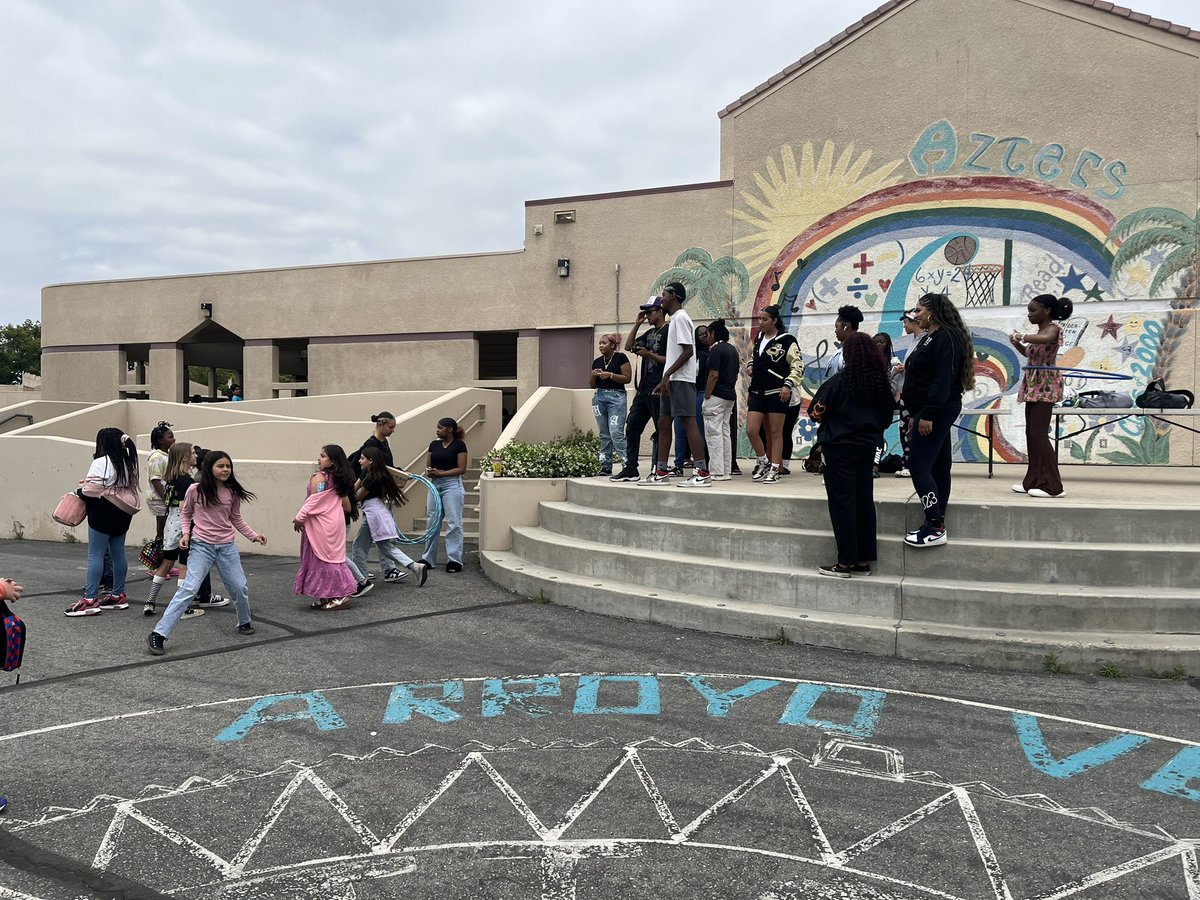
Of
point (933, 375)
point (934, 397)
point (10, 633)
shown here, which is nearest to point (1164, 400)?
point (933, 375)

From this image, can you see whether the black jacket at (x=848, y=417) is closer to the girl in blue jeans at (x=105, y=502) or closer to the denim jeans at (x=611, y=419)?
the denim jeans at (x=611, y=419)

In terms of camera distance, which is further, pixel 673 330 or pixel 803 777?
pixel 673 330

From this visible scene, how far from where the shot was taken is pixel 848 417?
6.59 meters

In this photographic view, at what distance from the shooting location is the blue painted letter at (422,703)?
4.83 metres

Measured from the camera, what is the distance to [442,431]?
9930 millimetres

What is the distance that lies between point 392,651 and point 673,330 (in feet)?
13.5

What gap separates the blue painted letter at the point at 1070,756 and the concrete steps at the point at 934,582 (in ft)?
4.13

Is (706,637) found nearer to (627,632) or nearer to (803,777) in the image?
(627,632)

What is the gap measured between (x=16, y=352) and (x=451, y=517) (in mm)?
62743

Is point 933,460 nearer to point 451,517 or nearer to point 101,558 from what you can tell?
point 451,517

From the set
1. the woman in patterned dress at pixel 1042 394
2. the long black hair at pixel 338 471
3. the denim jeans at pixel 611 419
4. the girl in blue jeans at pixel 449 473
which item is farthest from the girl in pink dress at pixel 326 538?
the woman in patterned dress at pixel 1042 394

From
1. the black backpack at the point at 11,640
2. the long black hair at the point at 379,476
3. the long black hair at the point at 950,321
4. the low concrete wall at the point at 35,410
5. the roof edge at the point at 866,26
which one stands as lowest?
the black backpack at the point at 11,640

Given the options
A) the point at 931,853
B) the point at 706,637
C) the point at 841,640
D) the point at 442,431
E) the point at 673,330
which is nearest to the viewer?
the point at 931,853

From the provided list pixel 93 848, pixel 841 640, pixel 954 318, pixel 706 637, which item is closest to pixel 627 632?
pixel 706 637
